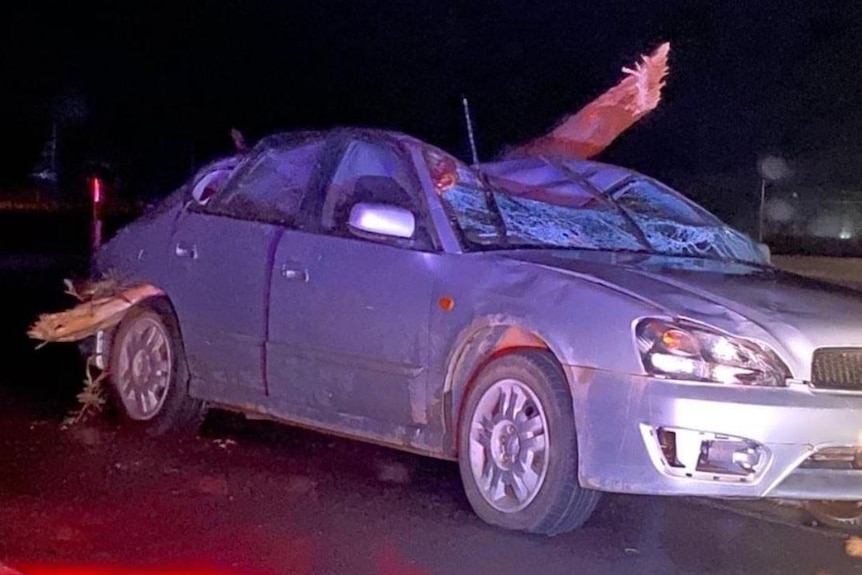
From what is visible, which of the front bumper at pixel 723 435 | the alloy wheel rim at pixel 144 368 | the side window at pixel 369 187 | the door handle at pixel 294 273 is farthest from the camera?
the alloy wheel rim at pixel 144 368

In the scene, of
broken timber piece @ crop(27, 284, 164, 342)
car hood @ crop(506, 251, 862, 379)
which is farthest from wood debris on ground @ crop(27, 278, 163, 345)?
car hood @ crop(506, 251, 862, 379)

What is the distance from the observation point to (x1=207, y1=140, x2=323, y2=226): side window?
25.1 feet

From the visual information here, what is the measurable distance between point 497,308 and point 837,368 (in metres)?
1.38

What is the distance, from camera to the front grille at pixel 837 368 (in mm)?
5789

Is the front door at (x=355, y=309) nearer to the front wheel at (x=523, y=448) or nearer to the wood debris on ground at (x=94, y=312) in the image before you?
the front wheel at (x=523, y=448)

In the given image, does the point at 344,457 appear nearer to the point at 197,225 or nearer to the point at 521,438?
the point at 197,225

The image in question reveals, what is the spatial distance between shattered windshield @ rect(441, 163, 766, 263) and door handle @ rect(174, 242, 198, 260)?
1611 millimetres

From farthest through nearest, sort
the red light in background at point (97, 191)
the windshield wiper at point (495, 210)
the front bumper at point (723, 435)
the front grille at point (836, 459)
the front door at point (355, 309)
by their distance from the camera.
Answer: the red light in background at point (97, 191) < the windshield wiper at point (495, 210) < the front door at point (355, 309) < the front grille at point (836, 459) < the front bumper at point (723, 435)

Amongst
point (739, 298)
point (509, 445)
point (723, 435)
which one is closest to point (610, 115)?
point (739, 298)

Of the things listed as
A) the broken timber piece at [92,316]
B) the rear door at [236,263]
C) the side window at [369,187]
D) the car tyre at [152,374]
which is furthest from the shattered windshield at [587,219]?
the broken timber piece at [92,316]

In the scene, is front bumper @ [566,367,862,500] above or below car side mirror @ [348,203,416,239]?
below

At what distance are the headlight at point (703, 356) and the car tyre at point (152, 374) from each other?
314 centimetres

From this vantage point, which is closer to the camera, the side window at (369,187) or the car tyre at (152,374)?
the side window at (369,187)

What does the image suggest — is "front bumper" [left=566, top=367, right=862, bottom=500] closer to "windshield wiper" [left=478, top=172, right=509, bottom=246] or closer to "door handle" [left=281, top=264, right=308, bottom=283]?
"windshield wiper" [left=478, top=172, right=509, bottom=246]
